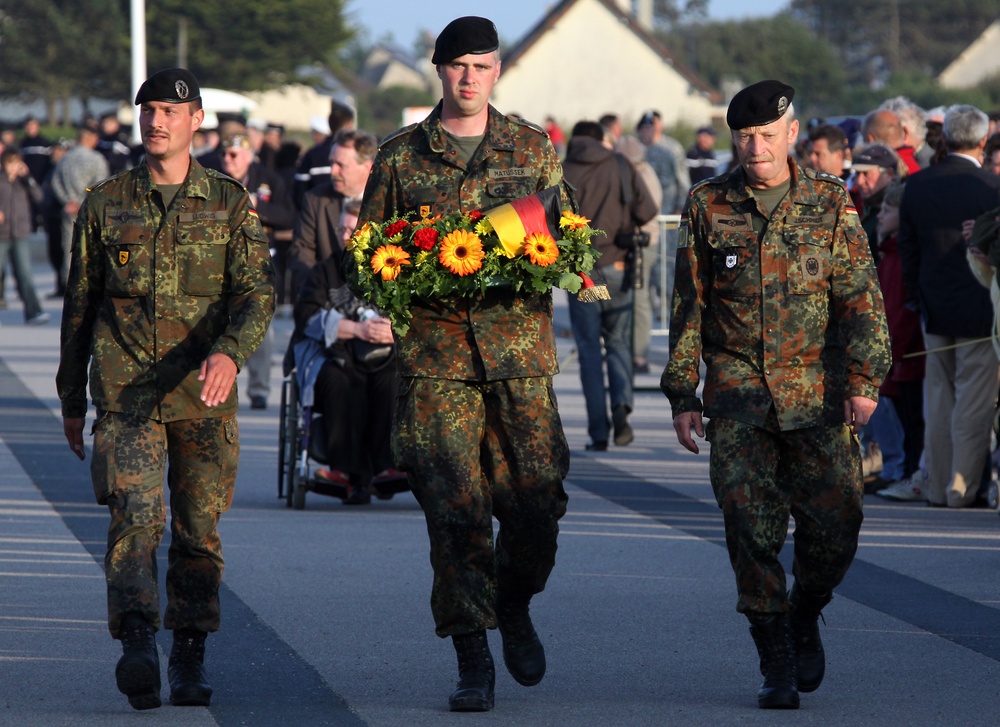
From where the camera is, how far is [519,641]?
19.8ft

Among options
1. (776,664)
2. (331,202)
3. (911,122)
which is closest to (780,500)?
(776,664)

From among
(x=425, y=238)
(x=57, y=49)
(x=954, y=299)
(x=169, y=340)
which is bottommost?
(x=169, y=340)

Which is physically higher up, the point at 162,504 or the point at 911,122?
the point at 911,122

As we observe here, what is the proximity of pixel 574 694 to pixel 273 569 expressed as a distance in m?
2.63

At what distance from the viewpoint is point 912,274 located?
1006cm

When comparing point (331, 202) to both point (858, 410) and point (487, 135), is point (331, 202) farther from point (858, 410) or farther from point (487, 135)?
point (858, 410)

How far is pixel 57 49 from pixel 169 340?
7619 centimetres

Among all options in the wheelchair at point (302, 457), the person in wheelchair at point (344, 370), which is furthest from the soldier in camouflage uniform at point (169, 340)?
the wheelchair at point (302, 457)

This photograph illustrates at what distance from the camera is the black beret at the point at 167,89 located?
5.90m

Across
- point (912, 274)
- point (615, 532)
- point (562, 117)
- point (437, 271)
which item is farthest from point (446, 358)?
point (562, 117)

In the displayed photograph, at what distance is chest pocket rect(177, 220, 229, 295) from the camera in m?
5.95

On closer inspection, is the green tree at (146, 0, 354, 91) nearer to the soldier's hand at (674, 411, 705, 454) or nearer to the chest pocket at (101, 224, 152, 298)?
the chest pocket at (101, 224, 152, 298)

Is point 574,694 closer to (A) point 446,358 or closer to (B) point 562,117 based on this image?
(A) point 446,358

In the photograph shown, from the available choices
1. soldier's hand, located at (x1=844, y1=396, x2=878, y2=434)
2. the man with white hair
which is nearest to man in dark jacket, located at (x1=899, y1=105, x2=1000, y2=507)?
the man with white hair
